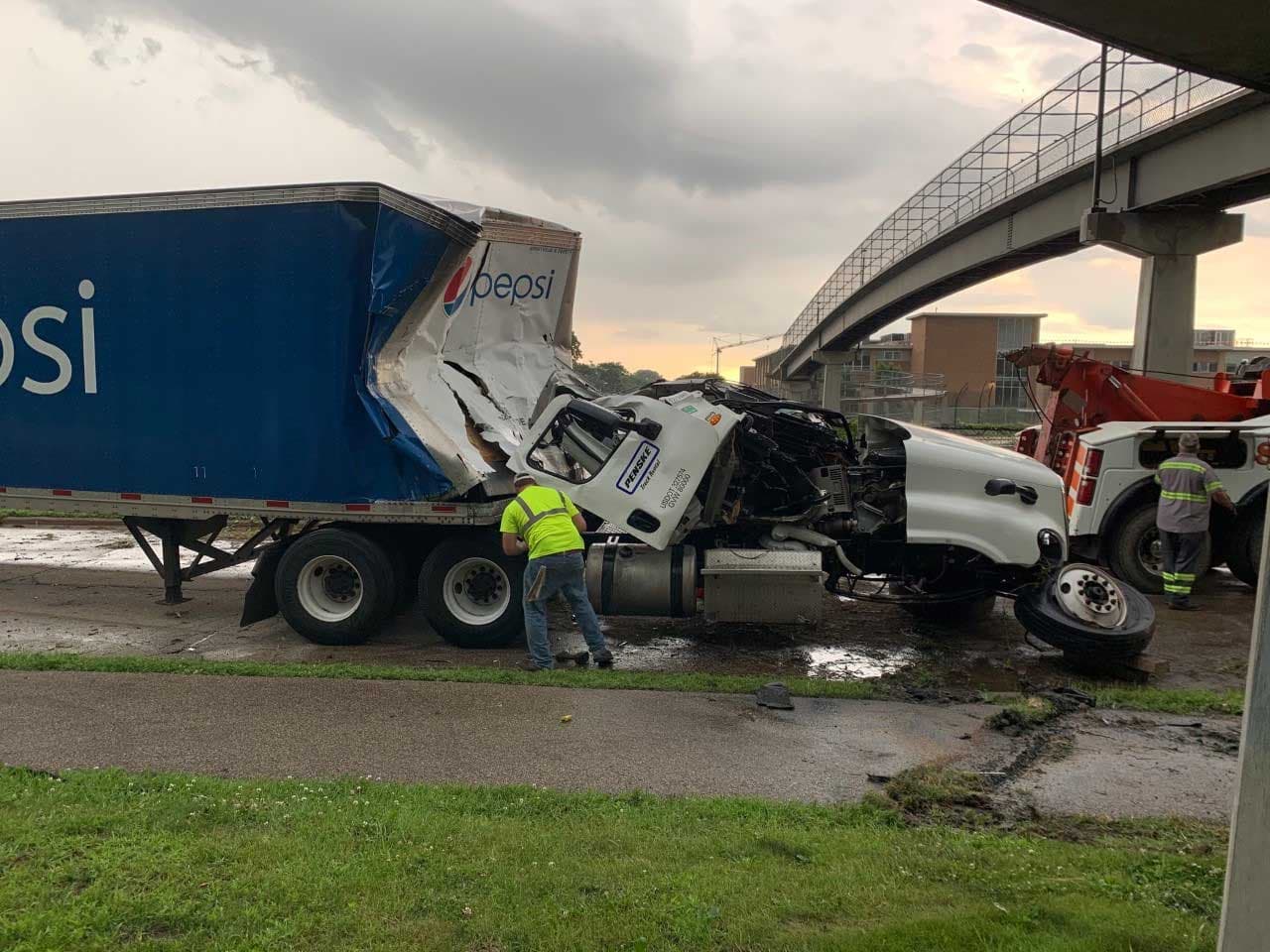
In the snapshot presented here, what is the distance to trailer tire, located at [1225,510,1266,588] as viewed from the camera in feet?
32.7

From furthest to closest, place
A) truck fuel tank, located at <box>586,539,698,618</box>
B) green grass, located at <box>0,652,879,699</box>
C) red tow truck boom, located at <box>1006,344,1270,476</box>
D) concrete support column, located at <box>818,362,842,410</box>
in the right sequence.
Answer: concrete support column, located at <box>818,362,842,410</box>
red tow truck boom, located at <box>1006,344,1270,476</box>
truck fuel tank, located at <box>586,539,698,618</box>
green grass, located at <box>0,652,879,699</box>

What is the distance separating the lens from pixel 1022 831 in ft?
13.6

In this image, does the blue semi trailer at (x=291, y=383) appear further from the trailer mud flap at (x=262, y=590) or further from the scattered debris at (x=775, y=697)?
the scattered debris at (x=775, y=697)

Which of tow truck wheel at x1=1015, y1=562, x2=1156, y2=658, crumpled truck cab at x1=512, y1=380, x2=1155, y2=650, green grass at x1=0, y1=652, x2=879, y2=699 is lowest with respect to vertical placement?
green grass at x1=0, y1=652, x2=879, y2=699

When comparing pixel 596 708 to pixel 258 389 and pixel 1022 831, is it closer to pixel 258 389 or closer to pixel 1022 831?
pixel 1022 831

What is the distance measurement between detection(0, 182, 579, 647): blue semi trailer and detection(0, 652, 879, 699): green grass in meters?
1.30

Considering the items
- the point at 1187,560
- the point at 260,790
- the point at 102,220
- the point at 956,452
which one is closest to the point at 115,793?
the point at 260,790

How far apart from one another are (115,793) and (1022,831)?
13.6ft

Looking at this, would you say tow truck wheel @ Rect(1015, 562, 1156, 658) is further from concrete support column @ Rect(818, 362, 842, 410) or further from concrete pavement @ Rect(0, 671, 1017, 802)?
concrete support column @ Rect(818, 362, 842, 410)

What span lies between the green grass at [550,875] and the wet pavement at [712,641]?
3.35 m

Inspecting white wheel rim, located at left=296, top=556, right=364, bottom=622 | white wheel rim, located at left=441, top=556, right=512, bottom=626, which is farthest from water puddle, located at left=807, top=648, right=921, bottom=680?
white wheel rim, located at left=296, top=556, right=364, bottom=622

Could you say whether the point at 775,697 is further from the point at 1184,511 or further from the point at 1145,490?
the point at 1145,490

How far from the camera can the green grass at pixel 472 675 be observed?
258 inches

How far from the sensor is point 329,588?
8336 millimetres
